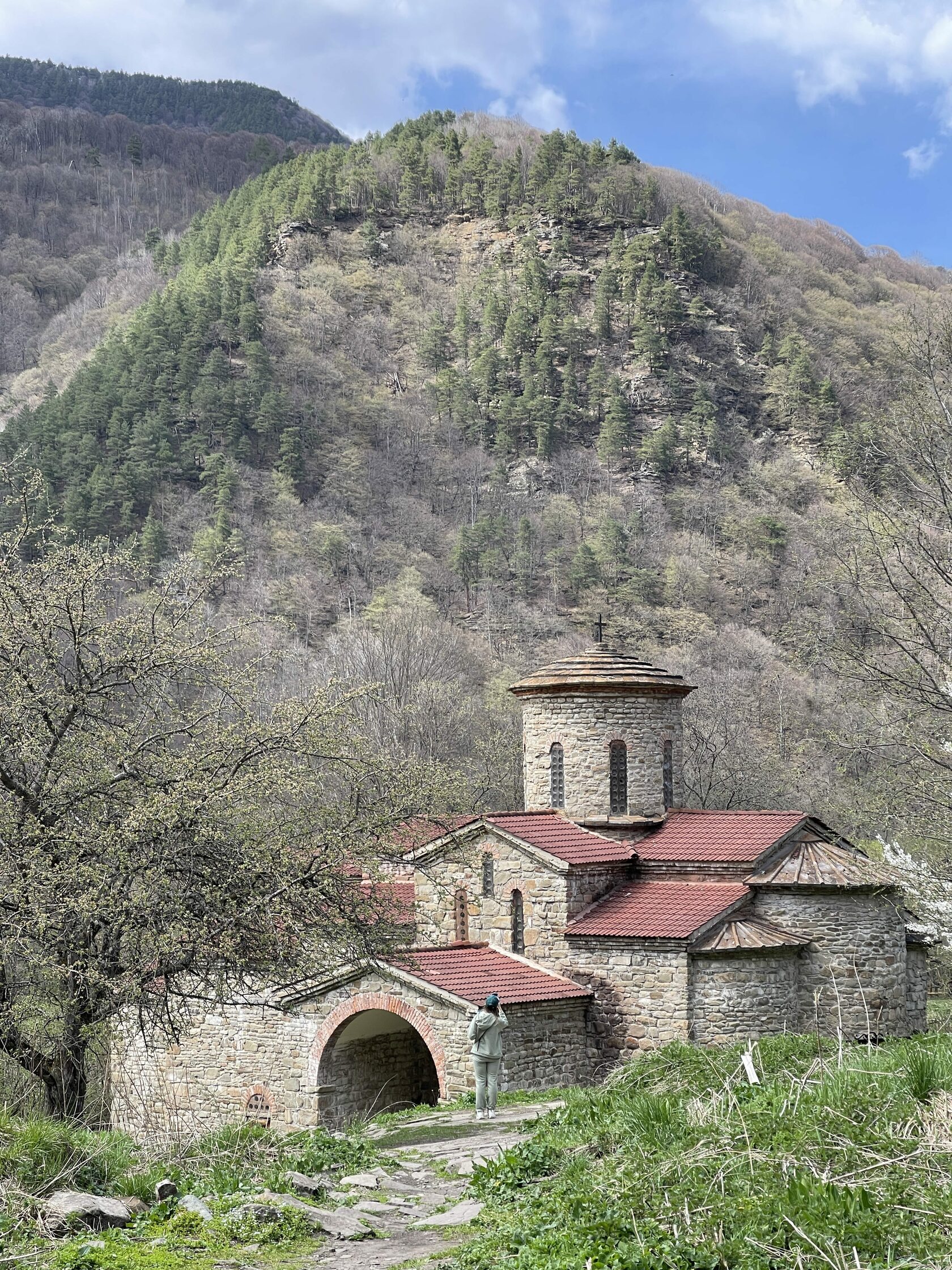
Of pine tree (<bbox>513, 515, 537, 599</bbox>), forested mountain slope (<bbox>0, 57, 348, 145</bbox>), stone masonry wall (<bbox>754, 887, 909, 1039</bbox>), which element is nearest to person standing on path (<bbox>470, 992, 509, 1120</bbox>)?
stone masonry wall (<bbox>754, 887, 909, 1039</bbox>)

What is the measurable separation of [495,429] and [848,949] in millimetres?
64551

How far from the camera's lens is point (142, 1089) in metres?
20.6

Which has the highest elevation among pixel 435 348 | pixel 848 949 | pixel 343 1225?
pixel 435 348

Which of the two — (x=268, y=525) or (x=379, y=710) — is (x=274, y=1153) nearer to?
(x=379, y=710)

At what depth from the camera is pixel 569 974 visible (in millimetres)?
20016

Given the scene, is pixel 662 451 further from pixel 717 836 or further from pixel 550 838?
pixel 550 838

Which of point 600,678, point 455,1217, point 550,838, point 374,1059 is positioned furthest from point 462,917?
point 455,1217

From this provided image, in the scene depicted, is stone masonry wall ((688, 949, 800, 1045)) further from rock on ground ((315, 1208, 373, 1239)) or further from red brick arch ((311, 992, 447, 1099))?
rock on ground ((315, 1208, 373, 1239))

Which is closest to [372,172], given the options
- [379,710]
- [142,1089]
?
[379,710]

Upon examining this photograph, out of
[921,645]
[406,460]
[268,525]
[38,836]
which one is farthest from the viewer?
[406,460]

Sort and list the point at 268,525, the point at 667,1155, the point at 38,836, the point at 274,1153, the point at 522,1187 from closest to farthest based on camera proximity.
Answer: the point at 667,1155, the point at 522,1187, the point at 274,1153, the point at 38,836, the point at 268,525

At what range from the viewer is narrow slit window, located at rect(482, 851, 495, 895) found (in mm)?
21172

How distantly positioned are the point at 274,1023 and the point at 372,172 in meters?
90.1

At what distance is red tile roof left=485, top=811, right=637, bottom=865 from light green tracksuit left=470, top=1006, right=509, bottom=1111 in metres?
6.49
